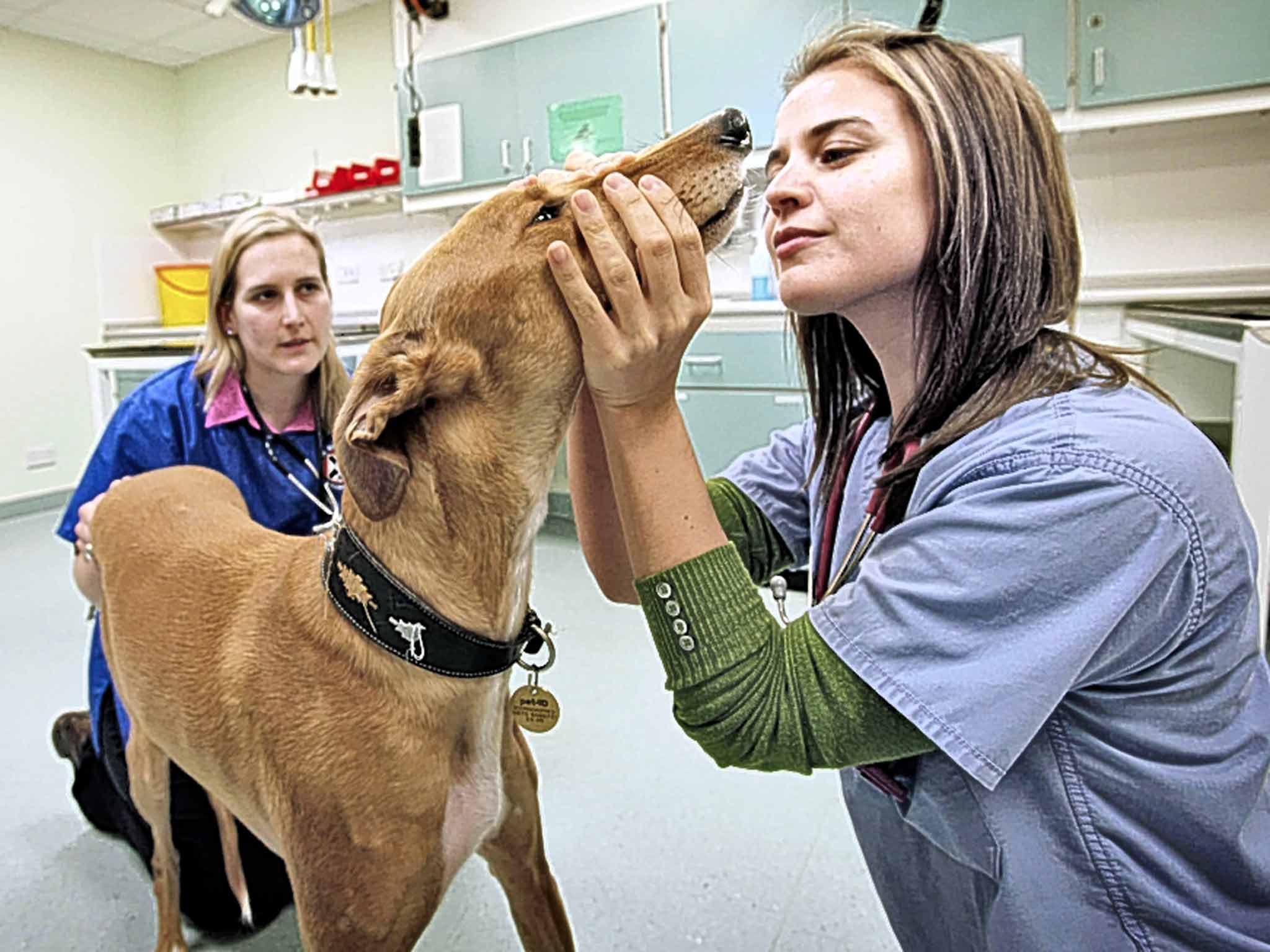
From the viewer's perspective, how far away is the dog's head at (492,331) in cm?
84

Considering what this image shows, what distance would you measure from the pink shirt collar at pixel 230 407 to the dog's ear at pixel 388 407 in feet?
3.20

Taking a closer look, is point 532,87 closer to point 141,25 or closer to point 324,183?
point 324,183

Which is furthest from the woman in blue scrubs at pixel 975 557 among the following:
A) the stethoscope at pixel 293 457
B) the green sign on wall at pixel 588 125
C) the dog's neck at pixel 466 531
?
the green sign on wall at pixel 588 125

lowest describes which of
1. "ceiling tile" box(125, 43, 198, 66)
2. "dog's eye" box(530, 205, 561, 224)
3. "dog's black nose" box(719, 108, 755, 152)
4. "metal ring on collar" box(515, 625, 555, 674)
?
"metal ring on collar" box(515, 625, 555, 674)

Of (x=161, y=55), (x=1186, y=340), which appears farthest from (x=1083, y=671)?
(x=161, y=55)

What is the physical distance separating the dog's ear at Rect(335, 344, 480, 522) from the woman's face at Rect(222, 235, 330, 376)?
972 mm

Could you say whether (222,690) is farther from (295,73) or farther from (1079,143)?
(1079,143)

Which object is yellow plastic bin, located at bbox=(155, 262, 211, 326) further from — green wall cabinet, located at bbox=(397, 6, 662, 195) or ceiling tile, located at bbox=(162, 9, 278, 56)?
green wall cabinet, located at bbox=(397, 6, 662, 195)

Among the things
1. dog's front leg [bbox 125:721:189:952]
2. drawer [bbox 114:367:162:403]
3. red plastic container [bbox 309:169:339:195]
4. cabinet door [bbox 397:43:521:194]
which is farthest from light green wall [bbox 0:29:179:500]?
dog's front leg [bbox 125:721:189:952]

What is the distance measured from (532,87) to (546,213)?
3555 millimetres

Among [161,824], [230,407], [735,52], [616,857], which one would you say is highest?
[735,52]

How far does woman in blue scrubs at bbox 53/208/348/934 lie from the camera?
1677mm

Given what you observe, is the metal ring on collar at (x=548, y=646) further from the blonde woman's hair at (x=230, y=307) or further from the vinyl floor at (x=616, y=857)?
the blonde woman's hair at (x=230, y=307)

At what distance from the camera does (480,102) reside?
4.26 meters
